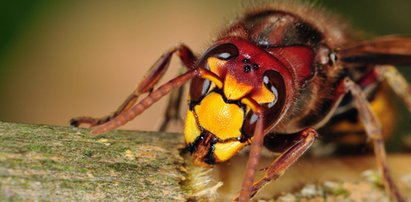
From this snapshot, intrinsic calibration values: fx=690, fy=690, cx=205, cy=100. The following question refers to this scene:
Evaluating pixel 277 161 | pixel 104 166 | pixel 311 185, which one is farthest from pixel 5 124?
pixel 311 185

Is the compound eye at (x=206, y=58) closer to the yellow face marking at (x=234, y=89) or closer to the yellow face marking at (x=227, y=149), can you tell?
the yellow face marking at (x=234, y=89)

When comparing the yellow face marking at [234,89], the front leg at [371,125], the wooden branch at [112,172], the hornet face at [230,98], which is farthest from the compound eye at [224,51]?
the front leg at [371,125]

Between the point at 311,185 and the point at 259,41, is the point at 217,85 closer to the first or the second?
the point at 259,41

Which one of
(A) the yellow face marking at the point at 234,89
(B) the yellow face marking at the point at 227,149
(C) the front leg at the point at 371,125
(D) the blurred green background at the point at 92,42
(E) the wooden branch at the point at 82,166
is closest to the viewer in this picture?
(E) the wooden branch at the point at 82,166

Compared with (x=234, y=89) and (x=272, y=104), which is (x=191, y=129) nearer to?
(x=234, y=89)

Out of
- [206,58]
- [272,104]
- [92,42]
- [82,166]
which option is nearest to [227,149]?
[272,104]

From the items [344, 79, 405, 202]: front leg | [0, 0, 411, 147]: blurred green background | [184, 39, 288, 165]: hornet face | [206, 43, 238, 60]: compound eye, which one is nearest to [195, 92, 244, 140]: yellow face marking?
[184, 39, 288, 165]: hornet face

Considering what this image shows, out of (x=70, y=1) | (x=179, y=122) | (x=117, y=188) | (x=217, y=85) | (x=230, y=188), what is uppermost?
(x=70, y=1)
